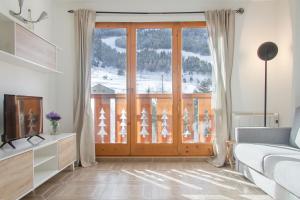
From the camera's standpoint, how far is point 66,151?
3539 mm

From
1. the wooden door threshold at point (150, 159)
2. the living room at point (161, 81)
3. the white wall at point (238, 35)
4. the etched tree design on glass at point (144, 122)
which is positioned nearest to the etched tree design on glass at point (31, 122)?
the living room at point (161, 81)

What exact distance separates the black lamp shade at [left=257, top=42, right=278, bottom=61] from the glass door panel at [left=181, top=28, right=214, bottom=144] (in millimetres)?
771

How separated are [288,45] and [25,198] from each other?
147 inches

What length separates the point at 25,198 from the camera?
272 cm

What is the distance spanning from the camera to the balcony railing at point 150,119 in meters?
4.36

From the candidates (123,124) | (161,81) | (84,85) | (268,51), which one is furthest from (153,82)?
(268,51)

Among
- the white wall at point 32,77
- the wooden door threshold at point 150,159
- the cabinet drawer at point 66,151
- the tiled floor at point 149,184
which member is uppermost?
the white wall at point 32,77

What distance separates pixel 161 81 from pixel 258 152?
2044 mm

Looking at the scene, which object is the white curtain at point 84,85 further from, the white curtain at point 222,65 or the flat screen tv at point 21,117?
the white curtain at point 222,65

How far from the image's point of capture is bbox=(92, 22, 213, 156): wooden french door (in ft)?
14.3

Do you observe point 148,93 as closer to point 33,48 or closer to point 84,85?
point 84,85

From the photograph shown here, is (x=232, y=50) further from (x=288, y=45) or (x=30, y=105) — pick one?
(x=30, y=105)

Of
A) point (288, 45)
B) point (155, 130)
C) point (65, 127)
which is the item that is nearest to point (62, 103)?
point (65, 127)

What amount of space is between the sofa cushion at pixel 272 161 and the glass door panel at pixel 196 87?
6.05 feet
